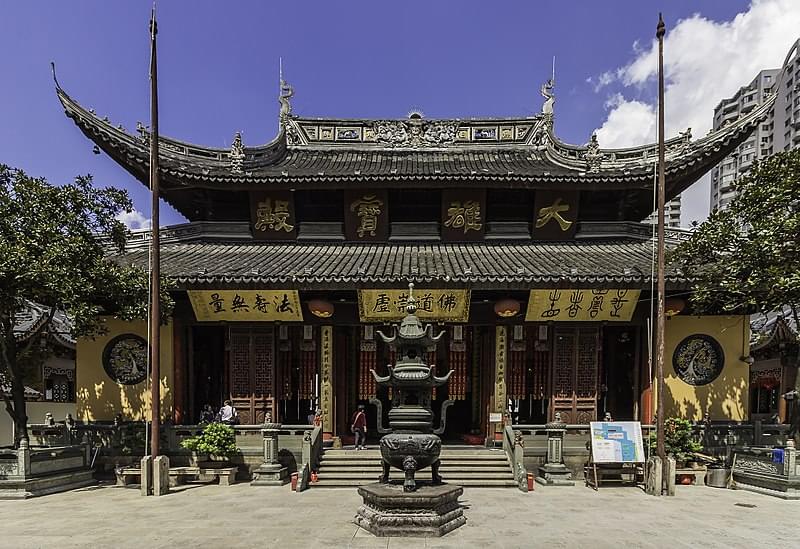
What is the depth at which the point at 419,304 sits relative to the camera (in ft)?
44.1

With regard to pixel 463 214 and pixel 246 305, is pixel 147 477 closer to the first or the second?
pixel 246 305

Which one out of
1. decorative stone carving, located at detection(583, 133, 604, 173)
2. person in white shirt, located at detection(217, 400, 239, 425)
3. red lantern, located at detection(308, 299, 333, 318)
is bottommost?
person in white shirt, located at detection(217, 400, 239, 425)

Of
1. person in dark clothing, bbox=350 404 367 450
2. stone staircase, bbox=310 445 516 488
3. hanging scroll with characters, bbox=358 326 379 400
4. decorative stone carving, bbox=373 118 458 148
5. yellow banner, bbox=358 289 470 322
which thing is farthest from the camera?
decorative stone carving, bbox=373 118 458 148

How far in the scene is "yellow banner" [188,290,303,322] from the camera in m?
13.3

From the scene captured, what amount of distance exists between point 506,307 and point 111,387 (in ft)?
36.9

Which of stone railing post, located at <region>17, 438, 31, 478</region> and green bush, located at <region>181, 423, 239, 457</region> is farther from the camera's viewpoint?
green bush, located at <region>181, 423, 239, 457</region>

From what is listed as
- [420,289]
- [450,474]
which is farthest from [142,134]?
[450,474]

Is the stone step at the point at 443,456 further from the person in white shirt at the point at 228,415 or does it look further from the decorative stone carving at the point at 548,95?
the decorative stone carving at the point at 548,95

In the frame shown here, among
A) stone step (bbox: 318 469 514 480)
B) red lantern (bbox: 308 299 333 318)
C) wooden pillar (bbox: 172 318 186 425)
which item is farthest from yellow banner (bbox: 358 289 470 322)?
wooden pillar (bbox: 172 318 186 425)

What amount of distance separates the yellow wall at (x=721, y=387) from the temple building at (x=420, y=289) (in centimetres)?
5

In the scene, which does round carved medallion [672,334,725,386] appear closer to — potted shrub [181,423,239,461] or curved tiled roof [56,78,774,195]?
curved tiled roof [56,78,774,195]

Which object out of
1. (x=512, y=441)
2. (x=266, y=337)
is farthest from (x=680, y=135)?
(x=266, y=337)

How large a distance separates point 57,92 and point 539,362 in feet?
50.9

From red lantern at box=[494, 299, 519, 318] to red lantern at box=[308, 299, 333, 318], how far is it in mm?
4582
